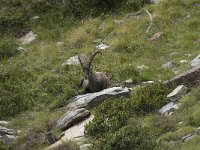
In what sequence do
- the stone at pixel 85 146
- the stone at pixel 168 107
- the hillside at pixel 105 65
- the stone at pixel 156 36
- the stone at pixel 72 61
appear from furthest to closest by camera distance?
1. the stone at pixel 156 36
2. the stone at pixel 72 61
3. the stone at pixel 168 107
4. the hillside at pixel 105 65
5. the stone at pixel 85 146

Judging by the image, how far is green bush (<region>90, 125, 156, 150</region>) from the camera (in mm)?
11309

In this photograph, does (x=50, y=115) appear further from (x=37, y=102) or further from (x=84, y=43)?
(x=84, y=43)

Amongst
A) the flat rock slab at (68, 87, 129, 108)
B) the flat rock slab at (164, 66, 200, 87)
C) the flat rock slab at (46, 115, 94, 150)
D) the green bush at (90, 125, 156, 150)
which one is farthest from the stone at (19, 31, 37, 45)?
the green bush at (90, 125, 156, 150)

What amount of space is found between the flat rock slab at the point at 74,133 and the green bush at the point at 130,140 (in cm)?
176

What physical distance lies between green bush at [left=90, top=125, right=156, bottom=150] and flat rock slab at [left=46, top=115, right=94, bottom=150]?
1760mm

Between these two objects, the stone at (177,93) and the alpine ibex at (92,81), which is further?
the alpine ibex at (92,81)

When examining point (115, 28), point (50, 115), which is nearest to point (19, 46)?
point (115, 28)

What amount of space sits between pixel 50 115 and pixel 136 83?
3.33 m

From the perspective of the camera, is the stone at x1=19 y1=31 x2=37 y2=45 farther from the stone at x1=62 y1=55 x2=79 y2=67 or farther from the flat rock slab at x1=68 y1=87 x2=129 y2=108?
the flat rock slab at x1=68 y1=87 x2=129 y2=108

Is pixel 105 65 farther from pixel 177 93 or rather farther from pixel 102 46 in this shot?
pixel 177 93

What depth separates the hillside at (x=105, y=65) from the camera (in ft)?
42.3

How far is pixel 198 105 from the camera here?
43.2 ft

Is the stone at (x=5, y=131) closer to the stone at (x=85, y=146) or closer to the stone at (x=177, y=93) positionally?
the stone at (x=85, y=146)

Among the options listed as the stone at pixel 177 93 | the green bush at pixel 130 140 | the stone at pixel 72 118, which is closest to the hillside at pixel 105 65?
the green bush at pixel 130 140
